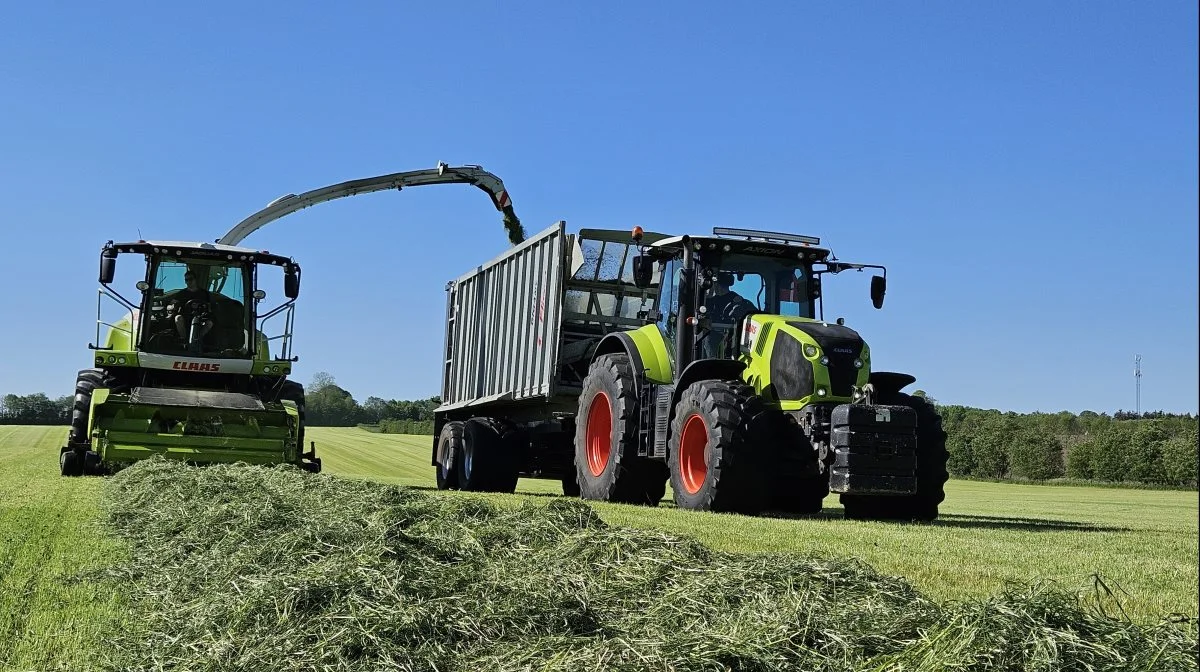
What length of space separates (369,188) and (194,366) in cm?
555

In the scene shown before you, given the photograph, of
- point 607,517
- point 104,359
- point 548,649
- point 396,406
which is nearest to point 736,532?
point 607,517

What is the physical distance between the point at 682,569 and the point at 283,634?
180cm

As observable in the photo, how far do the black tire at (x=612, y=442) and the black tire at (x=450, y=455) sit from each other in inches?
143

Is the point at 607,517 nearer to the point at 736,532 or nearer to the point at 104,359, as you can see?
the point at 736,532

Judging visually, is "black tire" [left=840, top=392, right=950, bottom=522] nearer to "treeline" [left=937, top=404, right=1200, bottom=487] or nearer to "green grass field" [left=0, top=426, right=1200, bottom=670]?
"green grass field" [left=0, top=426, right=1200, bottom=670]

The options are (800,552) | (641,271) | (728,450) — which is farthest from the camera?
(641,271)

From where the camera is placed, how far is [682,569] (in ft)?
16.5

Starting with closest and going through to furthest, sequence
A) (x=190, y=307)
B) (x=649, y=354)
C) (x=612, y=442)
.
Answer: (x=612, y=442)
(x=649, y=354)
(x=190, y=307)

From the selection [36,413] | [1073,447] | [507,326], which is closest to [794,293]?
[507,326]

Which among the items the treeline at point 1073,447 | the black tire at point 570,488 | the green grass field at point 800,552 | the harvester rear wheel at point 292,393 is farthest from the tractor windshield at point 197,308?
the treeline at point 1073,447

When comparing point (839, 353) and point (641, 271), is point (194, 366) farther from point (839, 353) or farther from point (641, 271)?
point (839, 353)

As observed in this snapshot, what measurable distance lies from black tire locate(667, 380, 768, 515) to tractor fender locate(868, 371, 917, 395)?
1.34 metres

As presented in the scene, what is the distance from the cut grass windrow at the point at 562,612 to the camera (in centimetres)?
352

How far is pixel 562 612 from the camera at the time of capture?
4219mm
